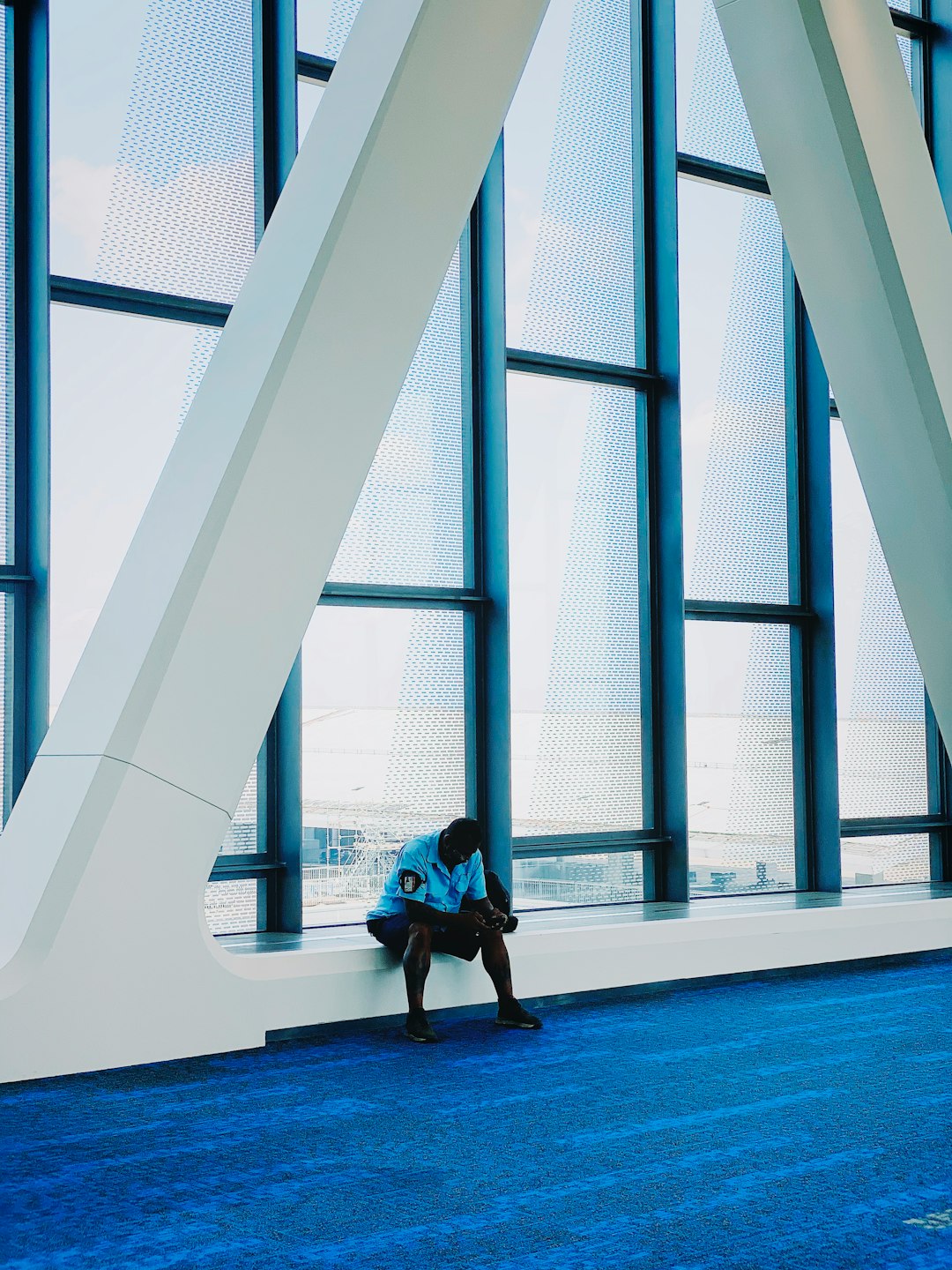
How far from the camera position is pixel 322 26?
8.30 meters

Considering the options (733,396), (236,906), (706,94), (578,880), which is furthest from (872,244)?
(236,906)

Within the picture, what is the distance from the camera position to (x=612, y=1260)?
3.43 m

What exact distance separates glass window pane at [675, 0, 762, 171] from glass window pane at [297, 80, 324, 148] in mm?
2899

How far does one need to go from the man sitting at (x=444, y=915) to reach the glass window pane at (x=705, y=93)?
583 cm

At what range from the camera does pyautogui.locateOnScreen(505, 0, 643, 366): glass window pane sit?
Result: 9078 mm

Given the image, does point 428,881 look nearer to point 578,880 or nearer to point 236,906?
point 236,906

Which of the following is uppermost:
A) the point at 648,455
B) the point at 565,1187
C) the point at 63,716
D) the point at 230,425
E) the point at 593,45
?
the point at 593,45

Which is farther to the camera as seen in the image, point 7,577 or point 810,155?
point 810,155

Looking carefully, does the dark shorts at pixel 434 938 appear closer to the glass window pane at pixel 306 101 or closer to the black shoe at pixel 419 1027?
the black shoe at pixel 419 1027

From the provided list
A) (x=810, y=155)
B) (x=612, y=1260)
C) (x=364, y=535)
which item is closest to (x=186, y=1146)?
(x=612, y=1260)

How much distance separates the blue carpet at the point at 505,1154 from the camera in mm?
3539

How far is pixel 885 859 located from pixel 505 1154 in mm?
6925

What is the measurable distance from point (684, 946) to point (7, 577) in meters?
4.19

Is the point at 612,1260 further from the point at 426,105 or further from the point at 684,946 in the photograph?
the point at 426,105
